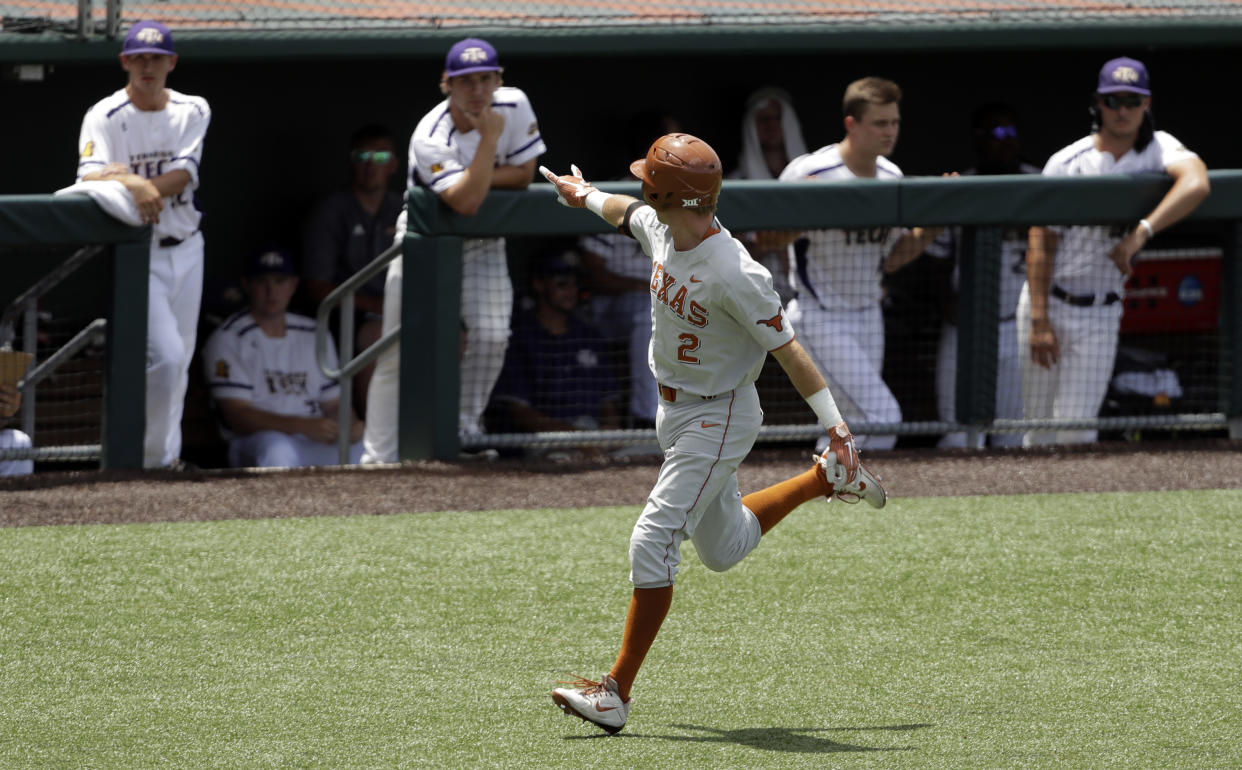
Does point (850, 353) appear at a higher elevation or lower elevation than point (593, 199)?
lower

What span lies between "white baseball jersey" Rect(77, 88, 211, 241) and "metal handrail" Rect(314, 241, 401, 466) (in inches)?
24.2

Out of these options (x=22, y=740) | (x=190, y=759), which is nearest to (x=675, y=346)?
(x=190, y=759)

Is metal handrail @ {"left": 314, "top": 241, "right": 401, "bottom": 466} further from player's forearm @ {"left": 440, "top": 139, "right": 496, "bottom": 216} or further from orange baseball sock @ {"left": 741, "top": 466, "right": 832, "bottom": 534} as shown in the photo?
orange baseball sock @ {"left": 741, "top": 466, "right": 832, "bottom": 534}

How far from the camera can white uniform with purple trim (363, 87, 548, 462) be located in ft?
21.0

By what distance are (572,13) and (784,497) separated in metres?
4.19

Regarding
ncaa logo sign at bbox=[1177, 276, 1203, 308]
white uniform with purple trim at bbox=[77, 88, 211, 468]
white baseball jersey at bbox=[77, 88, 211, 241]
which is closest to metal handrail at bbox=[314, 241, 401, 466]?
white uniform with purple trim at bbox=[77, 88, 211, 468]

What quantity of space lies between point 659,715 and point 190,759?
103 cm

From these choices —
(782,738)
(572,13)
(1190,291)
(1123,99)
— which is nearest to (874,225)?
(1123,99)

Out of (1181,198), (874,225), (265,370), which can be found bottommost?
(265,370)

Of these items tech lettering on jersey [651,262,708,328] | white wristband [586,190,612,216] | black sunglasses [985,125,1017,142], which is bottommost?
tech lettering on jersey [651,262,708,328]

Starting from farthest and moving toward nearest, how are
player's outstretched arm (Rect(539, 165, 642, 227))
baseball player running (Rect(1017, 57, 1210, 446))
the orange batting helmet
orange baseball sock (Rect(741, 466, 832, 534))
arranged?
baseball player running (Rect(1017, 57, 1210, 446)), player's outstretched arm (Rect(539, 165, 642, 227)), orange baseball sock (Rect(741, 466, 832, 534)), the orange batting helmet

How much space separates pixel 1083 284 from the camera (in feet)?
21.9

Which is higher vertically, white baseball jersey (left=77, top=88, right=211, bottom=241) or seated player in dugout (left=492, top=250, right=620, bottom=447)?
white baseball jersey (left=77, top=88, right=211, bottom=241)

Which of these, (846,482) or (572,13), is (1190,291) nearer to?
(572,13)
